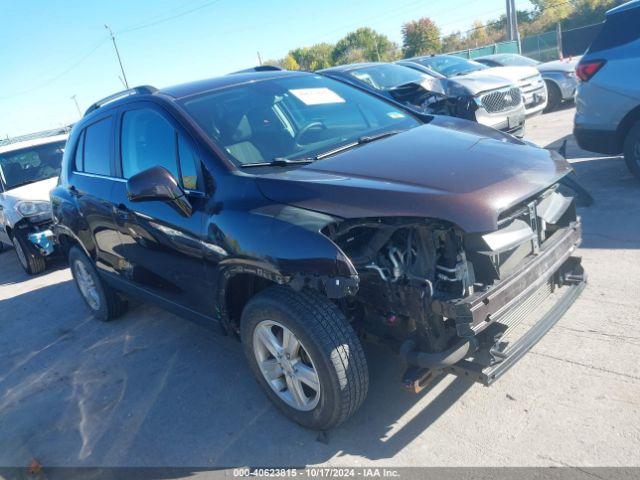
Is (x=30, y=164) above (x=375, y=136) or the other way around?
the other way around

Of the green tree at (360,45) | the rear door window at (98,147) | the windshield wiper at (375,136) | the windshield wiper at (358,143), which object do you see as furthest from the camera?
the green tree at (360,45)

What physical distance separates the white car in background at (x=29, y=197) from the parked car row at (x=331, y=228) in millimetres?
4065

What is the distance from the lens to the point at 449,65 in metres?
11.3

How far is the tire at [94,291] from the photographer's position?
4934 millimetres

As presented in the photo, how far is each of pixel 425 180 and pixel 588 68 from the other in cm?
428

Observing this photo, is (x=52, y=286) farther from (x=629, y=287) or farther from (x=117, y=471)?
(x=629, y=287)

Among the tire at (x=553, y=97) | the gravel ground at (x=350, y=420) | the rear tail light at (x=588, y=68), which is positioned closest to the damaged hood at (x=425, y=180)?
the gravel ground at (x=350, y=420)

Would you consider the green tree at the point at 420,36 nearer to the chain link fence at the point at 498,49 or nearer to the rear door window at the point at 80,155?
the chain link fence at the point at 498,49

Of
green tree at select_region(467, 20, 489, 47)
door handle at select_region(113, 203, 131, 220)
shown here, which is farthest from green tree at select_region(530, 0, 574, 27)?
door handle at select_region(113, 203, 131, 220)

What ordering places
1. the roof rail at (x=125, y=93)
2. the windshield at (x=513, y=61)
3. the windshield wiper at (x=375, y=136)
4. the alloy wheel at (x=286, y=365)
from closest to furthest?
the alloy wheel at (x=286, y=365), the windshield wiper at (x=375, y=136), the roof rail at (x=125, y=93), the windshield at (x=513, y=61)

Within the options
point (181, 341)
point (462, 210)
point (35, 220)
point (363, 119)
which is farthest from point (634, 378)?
point (35, 220)

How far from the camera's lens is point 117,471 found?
2.96 m

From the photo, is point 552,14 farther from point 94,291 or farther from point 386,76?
point 94,291

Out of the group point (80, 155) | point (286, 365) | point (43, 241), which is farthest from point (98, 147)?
point (43, 241)
